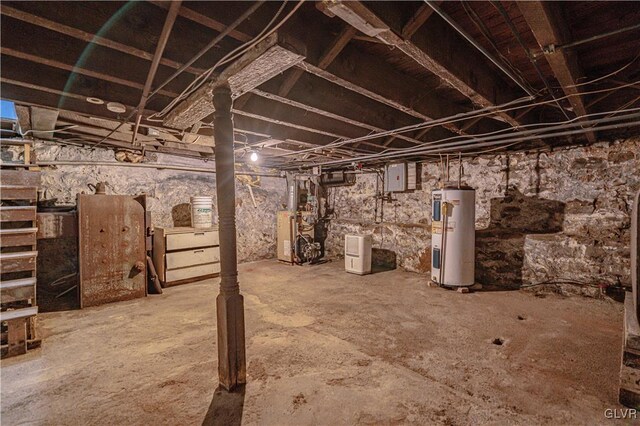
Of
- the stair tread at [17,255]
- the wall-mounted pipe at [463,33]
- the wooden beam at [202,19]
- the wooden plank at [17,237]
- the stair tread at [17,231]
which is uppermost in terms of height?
the wooden beam at [202,19]

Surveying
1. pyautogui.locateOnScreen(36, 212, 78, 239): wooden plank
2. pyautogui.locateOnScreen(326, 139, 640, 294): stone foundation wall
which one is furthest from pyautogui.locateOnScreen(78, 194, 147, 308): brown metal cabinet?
pyautogui.locateOnScreen(326, 139, 640, 294): stone foundation wall

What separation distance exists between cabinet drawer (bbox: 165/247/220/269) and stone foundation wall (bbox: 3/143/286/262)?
93 centimetres

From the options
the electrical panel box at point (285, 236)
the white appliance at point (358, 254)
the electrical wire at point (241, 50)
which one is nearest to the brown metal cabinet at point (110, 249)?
the electrical wire at point (241, 50)

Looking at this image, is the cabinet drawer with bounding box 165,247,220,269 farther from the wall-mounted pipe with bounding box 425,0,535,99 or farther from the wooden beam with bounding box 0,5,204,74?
the wall-mounted pipe with bounding box 425,0,535,99

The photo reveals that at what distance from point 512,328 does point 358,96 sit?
9.42 ft

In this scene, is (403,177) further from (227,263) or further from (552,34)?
(227,263)

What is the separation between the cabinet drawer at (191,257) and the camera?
4.37 metres

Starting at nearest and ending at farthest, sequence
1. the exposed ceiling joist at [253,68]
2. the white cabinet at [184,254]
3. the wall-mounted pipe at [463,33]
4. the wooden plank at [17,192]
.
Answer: the wall-mounted pipe at [463,33]
the exposed ceiling joist at [253,68]
the wooden plank at [17,192]
the white cabinet at [184,254]

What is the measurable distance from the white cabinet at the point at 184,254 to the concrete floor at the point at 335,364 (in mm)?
686

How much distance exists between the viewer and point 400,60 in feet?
7.26

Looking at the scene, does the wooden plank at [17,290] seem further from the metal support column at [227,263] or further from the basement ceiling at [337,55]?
the metal support column at [227,263]

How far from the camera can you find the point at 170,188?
5.12 metres

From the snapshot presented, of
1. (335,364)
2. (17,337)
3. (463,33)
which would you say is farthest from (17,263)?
(463,33)

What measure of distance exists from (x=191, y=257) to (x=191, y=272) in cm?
25
